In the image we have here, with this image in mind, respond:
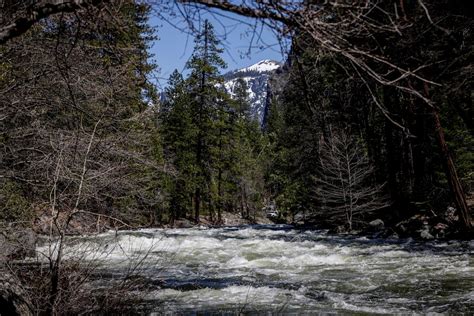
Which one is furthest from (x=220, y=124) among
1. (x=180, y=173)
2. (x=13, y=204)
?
(x=13, y=204)

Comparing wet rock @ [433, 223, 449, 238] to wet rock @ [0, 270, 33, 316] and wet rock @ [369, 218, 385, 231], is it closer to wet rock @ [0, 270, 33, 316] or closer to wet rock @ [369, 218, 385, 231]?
wet rock @ [369, 218, 385, 231]

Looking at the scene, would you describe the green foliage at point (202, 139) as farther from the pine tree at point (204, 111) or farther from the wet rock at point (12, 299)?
the wet rock at point (12, 299)

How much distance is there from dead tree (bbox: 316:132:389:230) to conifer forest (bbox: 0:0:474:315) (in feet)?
0.54

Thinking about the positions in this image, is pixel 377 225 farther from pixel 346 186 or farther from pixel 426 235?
pixel 426 235

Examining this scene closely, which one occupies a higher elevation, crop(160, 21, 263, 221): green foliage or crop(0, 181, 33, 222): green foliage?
crop(160, 21, 263, 221): green foliage

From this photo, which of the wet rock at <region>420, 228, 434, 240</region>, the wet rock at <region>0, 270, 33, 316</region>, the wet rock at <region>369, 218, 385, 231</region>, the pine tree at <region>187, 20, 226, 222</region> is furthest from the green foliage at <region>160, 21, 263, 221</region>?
the wet rock at <region>0, 270, 33, 316</region>

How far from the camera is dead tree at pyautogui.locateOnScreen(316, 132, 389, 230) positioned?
71.7 ft

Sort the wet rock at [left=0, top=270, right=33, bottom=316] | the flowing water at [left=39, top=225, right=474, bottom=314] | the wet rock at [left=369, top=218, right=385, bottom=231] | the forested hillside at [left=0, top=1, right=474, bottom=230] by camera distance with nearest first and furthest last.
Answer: the forested hillside at [left=0, top=1, right=474, bottom=230] → the wet rock at [left=0, top=270, right=33, bottom=316] → the flowing water at [left=39, top=225, right=474, bottom=314] → the wet rock at [left=369, top=218, right=385, bottom=231]

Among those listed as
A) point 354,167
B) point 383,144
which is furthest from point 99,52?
point 383,144

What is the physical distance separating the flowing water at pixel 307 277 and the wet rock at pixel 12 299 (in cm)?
73

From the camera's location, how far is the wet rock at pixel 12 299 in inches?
169

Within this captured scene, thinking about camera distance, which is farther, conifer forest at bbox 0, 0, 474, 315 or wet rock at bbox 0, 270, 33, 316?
wet rock at bbox 0, 270, 33, 316

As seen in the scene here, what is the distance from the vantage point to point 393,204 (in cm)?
2281

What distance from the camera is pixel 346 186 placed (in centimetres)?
2266
